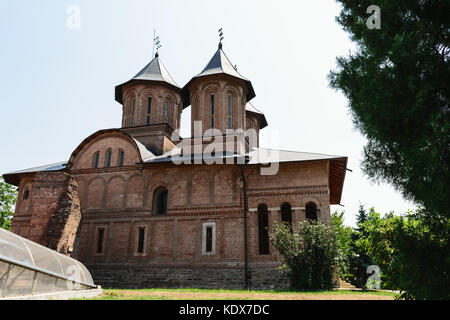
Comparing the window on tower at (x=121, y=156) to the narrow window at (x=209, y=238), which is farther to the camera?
the window on tower at (x=121, y=156)

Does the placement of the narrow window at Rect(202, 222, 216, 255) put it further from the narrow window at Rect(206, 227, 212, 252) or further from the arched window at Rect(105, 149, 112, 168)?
the arched window at Rect(105, 149, 112, 168)

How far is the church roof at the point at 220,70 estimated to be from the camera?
65.0 feet

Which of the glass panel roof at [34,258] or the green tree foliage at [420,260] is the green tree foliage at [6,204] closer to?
the glass panel roof at [34,258]

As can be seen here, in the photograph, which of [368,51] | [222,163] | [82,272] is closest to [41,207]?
[82,272]

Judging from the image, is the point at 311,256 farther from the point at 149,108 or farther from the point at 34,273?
the point at 149,108

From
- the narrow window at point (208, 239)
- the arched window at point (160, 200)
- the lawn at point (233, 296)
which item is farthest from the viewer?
the arched window at point (160, 200)

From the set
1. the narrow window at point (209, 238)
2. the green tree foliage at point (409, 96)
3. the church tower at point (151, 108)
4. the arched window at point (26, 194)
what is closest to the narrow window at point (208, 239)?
the narrow window at point (209, 238)

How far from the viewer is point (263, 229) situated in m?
15.9

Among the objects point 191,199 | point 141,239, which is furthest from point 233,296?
point 141,239

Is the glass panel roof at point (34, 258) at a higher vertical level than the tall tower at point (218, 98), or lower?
lower

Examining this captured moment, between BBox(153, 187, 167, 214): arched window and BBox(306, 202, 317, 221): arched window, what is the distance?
7.14 meters

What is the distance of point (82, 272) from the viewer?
9.77 meters

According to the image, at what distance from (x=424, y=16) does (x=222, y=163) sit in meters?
11.5

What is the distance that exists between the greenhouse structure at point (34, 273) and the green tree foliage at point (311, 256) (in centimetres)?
710
